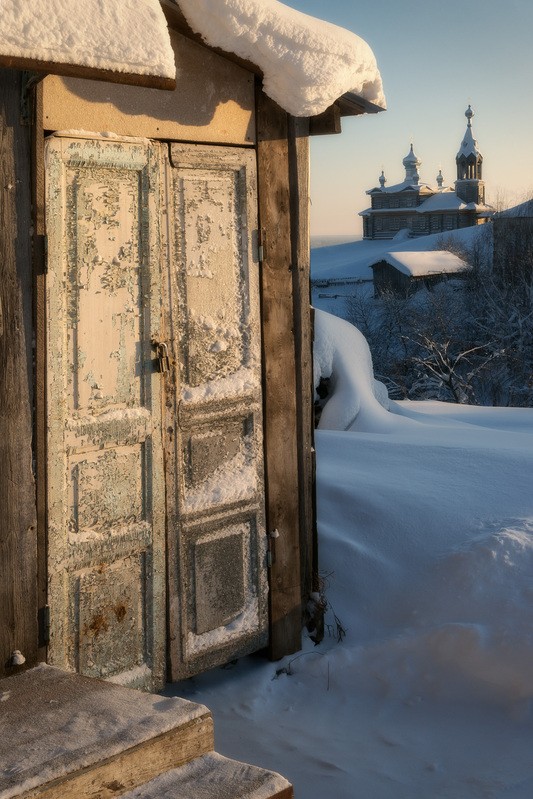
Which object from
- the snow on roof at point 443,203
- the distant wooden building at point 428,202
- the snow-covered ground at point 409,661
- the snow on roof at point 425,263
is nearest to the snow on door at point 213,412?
the snow-covered ground at point 409,661

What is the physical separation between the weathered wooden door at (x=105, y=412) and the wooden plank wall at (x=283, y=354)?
66cm

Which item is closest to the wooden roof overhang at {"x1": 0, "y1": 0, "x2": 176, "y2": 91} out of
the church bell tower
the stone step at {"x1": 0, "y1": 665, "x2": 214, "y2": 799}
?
the stone step at {"x1": 0, "y1": 665, "x2": 214, "y2": 799}

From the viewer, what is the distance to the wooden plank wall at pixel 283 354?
4531 mm

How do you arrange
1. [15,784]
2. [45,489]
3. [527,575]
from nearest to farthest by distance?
[15,784], [45,489], [527,575]

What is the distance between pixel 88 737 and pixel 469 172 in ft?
283

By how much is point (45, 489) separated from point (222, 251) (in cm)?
133

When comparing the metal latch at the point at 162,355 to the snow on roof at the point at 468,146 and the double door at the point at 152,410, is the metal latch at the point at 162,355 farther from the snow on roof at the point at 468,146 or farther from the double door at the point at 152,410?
the snow on roof at the point at 468,146

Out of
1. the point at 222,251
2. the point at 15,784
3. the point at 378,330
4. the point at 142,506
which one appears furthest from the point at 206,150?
the point at 378,330

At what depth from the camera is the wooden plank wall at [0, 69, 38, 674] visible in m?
3.53

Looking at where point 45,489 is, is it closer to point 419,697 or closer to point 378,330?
point 419,697

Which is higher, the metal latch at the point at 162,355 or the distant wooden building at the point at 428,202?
the distant wooden building at the point at 428,202

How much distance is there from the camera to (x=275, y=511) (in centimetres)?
469

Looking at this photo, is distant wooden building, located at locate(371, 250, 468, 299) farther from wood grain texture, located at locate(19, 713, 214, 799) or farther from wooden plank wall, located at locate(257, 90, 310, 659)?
wood grain texture, located at locate(19, 713, 214, 799)

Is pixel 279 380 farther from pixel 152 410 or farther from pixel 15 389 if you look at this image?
pixel 15 389
